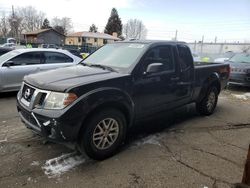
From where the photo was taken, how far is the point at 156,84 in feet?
14.6

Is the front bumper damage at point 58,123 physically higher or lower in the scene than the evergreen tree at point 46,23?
lower

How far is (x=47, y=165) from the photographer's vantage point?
12.0 ft

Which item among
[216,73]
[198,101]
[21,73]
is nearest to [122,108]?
[198,101]

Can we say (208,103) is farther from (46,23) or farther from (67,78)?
(46,23)

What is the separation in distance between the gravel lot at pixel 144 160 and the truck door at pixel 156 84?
2.13 feet

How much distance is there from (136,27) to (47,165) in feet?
309

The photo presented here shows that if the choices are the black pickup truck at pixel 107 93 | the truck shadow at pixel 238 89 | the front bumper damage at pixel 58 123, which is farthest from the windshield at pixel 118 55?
the truck shadow at pixel 238 89

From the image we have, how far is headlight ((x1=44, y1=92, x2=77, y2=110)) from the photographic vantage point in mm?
3340

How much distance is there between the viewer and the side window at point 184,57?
5150mm

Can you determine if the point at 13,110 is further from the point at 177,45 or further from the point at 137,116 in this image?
the point at 177,45

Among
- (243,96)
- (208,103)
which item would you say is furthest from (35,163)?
(243,96)

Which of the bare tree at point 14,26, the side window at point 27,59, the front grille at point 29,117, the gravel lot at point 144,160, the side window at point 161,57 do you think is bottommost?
the gravel lot at point 144,160

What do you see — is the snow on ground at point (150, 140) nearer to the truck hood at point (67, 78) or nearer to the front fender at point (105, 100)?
the front fender at point (105, 100)

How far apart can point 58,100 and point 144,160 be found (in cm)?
157
